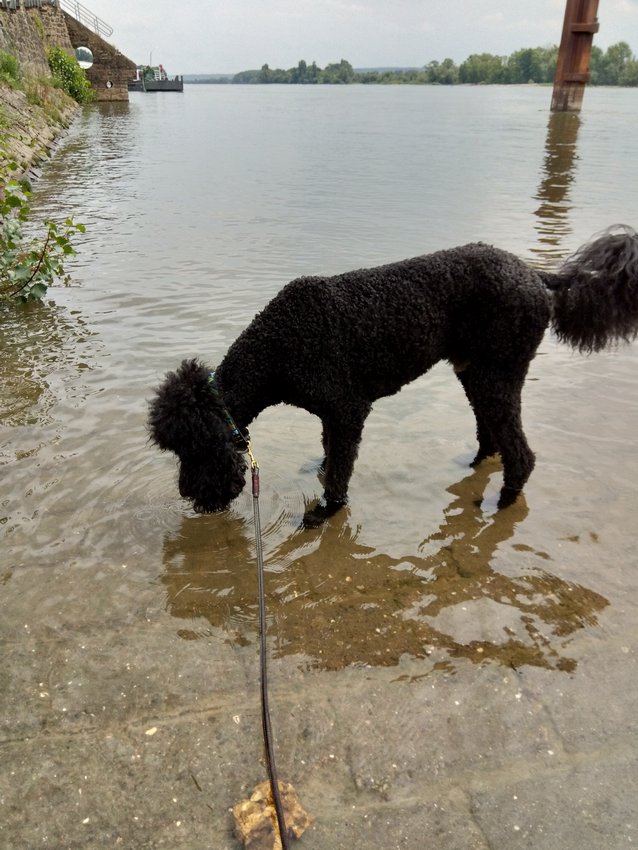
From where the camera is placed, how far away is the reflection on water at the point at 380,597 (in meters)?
2.85

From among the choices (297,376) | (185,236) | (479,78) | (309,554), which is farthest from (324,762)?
(479,78)

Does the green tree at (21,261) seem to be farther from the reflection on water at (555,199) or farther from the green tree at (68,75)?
the green tree at (68,75)

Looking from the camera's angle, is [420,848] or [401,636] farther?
[401,636]

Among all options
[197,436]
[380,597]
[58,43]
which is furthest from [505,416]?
[58,43]

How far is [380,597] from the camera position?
125 inches

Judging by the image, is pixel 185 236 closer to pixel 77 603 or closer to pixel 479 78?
pixel 77 603

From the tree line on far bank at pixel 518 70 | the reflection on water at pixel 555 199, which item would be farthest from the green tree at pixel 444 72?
the reflection on water at pixel 555 199

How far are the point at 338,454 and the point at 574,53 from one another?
49.4 m

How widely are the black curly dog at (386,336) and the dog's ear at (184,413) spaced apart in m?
0.01

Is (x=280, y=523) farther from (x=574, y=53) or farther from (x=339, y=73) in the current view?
(x=339, y=73)

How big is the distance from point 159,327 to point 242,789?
5294mm

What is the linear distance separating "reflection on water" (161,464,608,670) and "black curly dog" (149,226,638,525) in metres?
0.41

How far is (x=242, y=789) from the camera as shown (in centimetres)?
218

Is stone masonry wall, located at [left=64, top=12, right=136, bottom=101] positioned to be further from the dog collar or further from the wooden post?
the dog collar
